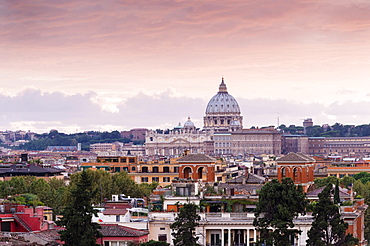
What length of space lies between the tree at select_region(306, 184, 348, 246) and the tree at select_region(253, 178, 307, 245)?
0.56 m

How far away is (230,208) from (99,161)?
48.8 meters

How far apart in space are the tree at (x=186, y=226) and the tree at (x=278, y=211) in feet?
6.87

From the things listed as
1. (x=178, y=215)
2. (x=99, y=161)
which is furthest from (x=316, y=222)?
(x=99, y=161)

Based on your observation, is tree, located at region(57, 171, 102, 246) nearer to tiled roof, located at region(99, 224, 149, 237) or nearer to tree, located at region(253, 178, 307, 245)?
tiled roof, located at region(99, 224, 149, 237)

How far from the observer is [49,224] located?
3912cm

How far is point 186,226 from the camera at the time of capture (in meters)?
39.1

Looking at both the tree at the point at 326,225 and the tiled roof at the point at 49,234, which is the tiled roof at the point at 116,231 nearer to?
the tiled roof at the point at 49,234

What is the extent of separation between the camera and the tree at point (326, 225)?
39.9 meters

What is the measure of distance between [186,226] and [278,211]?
3059mm

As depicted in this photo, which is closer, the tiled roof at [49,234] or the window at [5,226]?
the tiled roof at [49,234]

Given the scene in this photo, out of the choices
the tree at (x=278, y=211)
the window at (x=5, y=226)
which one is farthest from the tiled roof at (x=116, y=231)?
the tree at (x=278, y=211)

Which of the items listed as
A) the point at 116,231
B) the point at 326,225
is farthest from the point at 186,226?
the point at 326,225

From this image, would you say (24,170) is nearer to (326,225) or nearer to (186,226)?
(186,226)

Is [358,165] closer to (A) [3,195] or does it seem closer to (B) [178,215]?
(A) [3,195]
